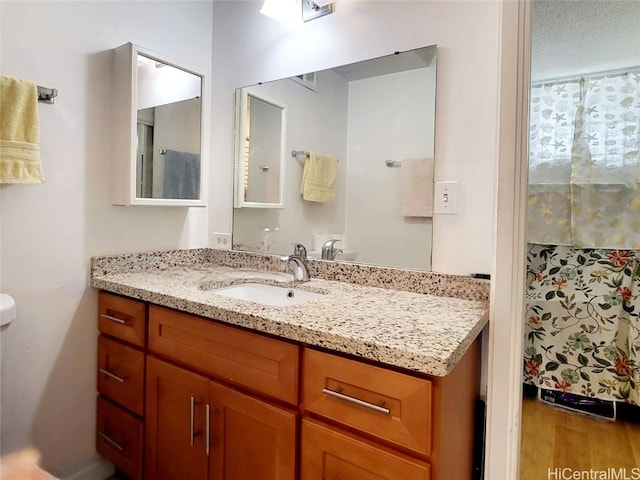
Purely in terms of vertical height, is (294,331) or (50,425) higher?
(294,331)

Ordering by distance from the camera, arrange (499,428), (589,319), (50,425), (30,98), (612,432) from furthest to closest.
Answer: (589,319)
(612,432)
(50,425)
(30,98)
(499,428)

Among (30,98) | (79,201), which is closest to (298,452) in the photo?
(79,201)

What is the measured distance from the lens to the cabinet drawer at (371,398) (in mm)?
719

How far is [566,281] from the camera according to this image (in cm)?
207

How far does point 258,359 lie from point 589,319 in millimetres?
1989

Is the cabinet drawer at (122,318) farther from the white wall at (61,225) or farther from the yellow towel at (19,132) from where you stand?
the yellow towel at (19,132)

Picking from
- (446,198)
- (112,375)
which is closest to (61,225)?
(112,375)

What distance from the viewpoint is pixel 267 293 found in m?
1.47

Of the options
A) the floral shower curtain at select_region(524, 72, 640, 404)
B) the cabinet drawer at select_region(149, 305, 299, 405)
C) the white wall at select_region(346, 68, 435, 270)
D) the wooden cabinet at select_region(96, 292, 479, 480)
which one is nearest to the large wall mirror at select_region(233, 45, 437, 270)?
the white wall at select_region(346, 68, 435, 270)

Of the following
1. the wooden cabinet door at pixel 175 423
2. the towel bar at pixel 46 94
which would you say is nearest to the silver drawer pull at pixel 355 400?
the wooden cabinet door at pixel 175 423

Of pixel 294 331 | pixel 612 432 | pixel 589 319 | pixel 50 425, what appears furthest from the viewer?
pixel 589 319

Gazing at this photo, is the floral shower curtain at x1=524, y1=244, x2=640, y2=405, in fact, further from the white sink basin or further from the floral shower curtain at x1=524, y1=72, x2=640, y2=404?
the white sink basin

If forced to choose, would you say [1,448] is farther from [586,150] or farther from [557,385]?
[586,150]

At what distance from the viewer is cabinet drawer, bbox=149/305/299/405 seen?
915 mm
